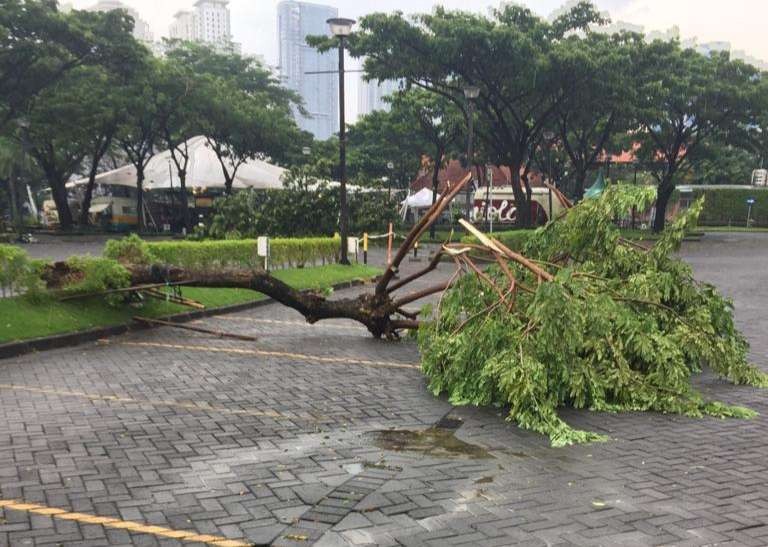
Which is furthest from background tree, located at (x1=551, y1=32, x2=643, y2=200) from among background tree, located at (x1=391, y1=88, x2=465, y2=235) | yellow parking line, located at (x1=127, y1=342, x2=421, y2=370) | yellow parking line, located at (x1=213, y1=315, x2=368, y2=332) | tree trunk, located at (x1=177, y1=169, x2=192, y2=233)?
yellow parking line, located at (x1=127, y1=342, x2=421, y2=370)

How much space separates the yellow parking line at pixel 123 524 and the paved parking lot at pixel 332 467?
14 mm

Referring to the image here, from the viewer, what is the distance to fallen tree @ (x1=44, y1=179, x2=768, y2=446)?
6883mm

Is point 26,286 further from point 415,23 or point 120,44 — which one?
point 120,44

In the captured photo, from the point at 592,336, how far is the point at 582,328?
241 millimetres

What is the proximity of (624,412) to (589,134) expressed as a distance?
34998 mm

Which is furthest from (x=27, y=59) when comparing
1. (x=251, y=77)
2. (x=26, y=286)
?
(x=251, y=77)

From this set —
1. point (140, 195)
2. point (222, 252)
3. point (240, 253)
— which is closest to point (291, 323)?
point (222, 252)

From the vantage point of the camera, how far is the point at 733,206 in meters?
58.9

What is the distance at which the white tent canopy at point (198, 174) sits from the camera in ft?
132

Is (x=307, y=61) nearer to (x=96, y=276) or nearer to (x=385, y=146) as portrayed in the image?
(x=385, y=146)

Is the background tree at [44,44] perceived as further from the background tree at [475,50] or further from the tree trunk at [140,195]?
the background tree at [475,50]

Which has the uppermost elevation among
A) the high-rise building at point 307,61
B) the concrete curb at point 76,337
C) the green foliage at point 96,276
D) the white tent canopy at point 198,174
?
the high-rise building at point 307,61

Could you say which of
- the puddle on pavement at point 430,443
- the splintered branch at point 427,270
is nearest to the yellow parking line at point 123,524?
the puddle on pavement at point 430,443

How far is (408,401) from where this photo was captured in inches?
299
